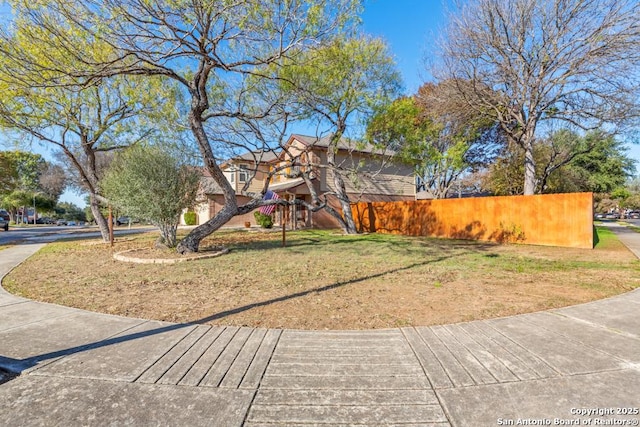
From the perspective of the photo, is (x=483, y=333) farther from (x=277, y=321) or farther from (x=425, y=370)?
(x=277, y=321)

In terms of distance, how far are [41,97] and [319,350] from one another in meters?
12.6

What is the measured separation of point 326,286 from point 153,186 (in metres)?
6.10

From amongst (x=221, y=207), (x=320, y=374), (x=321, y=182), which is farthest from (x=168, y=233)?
(x=221, y=207)

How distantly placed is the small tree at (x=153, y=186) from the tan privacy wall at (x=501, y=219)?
12.1 meters

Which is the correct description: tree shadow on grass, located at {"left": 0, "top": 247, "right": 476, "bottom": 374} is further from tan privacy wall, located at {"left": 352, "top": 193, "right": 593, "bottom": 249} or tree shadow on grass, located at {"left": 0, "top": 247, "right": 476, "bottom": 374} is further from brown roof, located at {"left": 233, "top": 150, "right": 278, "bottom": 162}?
tan privacy wall, located at {"left": 352, "top": 193, "right": 593, "bottom": 249}

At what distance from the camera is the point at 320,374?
2637 millimetres

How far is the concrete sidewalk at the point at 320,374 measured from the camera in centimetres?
211

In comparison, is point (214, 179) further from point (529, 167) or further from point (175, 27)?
point (529, 167)

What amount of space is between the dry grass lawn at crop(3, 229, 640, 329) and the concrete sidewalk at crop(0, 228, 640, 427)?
1.74 ft

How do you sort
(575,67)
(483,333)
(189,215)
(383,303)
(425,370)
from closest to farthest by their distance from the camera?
(425,370), (483,333), (383,303), (575,67), (189,215)

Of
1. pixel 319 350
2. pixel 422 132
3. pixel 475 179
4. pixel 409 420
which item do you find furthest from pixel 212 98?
pixel 475 179

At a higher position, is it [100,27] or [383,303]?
[100,27]

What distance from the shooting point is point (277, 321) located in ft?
12.8

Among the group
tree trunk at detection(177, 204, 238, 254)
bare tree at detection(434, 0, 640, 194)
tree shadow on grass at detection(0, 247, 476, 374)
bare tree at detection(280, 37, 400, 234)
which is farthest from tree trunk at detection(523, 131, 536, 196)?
tree shadow on grass at detection(0, 247, 476, 374)
